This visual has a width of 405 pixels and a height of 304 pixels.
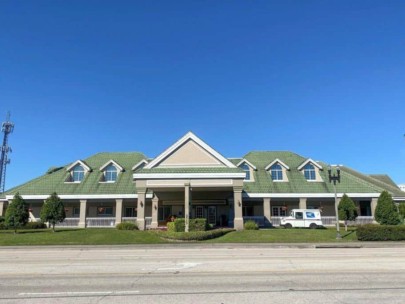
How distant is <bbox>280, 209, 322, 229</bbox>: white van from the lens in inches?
1363

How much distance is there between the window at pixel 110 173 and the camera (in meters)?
40.3

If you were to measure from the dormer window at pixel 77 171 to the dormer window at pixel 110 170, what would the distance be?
6.78 feet

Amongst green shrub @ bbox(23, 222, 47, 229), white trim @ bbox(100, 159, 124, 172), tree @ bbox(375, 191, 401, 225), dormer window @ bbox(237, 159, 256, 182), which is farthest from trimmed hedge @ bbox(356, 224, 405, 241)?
green shrub @ bbox(23, 222, 47, 229)

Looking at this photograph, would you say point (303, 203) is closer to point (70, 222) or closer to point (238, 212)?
point (238, 212)

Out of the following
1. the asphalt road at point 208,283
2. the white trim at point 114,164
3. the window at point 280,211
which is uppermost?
the white trim at point 114,164

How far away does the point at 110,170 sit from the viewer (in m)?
40.9

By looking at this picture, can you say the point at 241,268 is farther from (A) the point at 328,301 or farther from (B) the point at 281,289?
(A) the point at 328,301

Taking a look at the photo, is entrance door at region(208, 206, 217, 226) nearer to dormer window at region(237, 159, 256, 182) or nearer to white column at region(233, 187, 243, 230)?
dormer window at region(237, 159, 256, 182)

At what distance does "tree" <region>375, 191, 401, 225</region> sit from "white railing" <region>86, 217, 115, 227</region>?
1041 inches

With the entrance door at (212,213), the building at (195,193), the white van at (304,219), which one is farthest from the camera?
the entrance door at (212,213)

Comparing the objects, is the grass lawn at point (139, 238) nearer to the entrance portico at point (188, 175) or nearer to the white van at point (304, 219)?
the entrance portico at point (188, 175)

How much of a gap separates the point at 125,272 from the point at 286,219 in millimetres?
27183

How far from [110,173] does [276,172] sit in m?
19.8

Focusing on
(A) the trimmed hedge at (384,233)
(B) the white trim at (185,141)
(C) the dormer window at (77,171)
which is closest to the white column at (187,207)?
(B) the white trim at (185,141)
